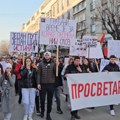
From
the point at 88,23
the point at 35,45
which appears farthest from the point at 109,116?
the point at 88,23

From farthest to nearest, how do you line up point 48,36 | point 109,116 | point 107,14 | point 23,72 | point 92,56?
point 107,14, point 92,56, point 48,36, point 109,116, point 23,72

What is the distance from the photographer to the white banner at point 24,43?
14352 millimetres

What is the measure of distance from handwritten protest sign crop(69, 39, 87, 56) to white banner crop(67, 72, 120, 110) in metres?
3.28

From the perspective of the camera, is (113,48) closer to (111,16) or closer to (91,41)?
(91,41)

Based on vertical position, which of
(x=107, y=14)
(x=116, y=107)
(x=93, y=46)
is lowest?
(x=116, y=107)

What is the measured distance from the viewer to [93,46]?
13.7 metres

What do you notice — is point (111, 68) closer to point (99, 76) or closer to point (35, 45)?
point (99, 76)

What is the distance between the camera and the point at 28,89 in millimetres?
9219

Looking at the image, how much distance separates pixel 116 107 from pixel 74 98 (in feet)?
8.40

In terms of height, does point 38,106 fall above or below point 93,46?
below

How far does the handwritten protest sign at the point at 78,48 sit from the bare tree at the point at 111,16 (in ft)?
57.4

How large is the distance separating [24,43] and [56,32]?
298 centimetres

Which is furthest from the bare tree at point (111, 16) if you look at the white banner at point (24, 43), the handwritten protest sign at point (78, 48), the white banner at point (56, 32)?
the white banner at point (56, 32)

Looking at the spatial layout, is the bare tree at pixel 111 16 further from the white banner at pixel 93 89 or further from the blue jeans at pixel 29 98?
the blue jeans at pixel 29 98
